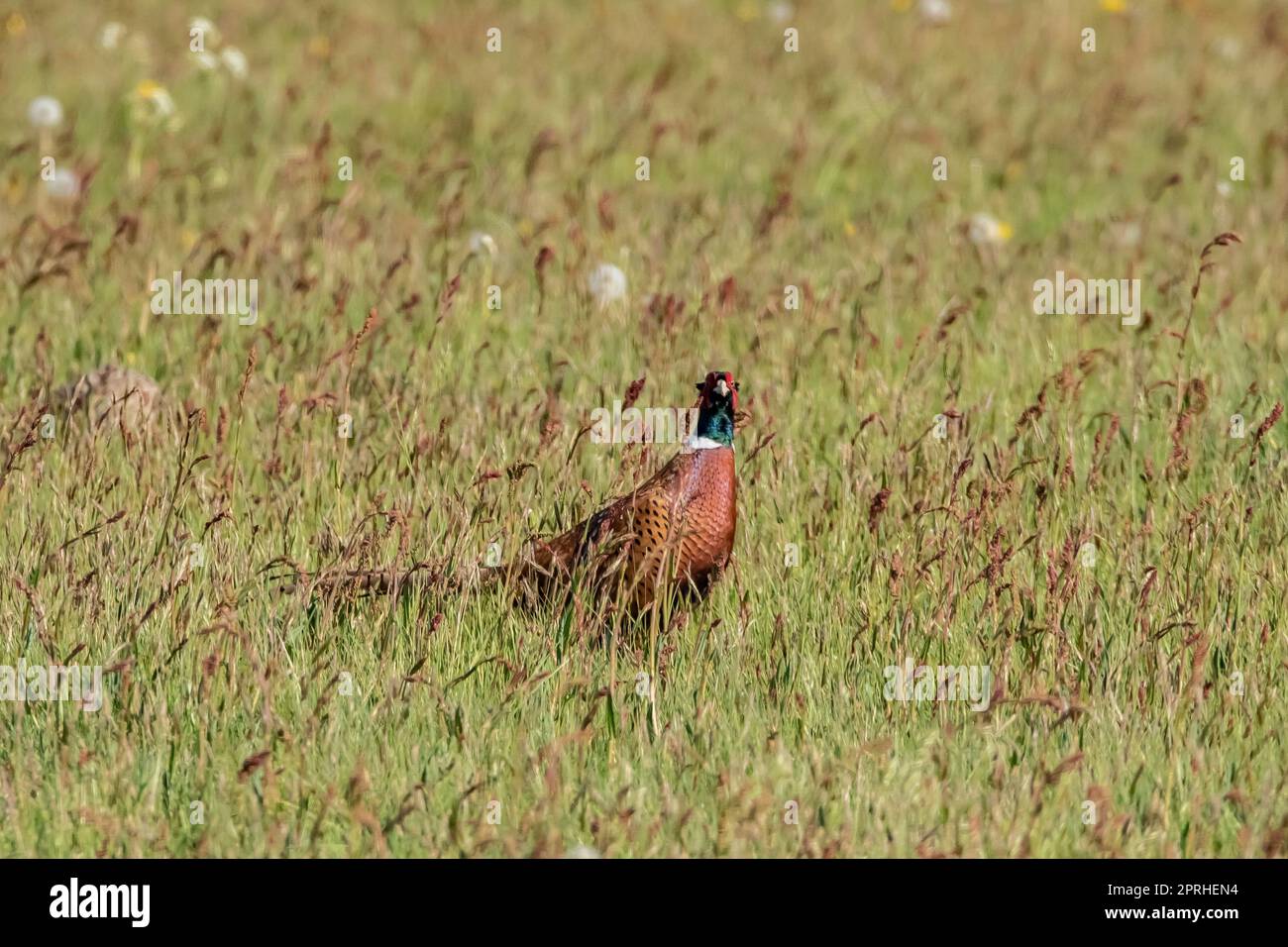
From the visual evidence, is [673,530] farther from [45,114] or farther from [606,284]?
[45,114]

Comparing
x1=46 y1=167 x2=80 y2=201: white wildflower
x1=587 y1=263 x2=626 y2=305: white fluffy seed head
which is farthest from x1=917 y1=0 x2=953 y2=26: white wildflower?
x1=46 y1=167 x2=80 y2=201: white wildflower

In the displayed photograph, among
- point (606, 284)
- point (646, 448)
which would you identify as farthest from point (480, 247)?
point (646, 448)

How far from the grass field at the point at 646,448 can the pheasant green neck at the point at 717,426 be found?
15.0 inches

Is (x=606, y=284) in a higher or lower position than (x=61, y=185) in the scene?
lower

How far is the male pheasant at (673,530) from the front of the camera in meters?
4.48

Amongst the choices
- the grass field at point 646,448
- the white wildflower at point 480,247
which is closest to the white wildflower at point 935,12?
the grass field at point 646,448

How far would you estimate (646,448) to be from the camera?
16.8 feet

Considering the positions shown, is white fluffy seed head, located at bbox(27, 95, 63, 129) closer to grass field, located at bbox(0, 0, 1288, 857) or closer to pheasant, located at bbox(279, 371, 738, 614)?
grass field, located at bbox(0, 0, 1288, 857)

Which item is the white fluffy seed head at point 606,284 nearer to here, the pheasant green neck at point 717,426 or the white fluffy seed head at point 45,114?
the pheasant green neck at point 717,426

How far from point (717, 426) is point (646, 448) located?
0.54m

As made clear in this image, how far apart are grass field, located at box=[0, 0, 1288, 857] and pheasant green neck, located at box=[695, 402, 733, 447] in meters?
0.38

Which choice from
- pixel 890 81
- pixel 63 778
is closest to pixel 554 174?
pixel 890 81

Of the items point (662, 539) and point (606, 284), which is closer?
point (662, 539)

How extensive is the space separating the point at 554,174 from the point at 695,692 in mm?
4767
